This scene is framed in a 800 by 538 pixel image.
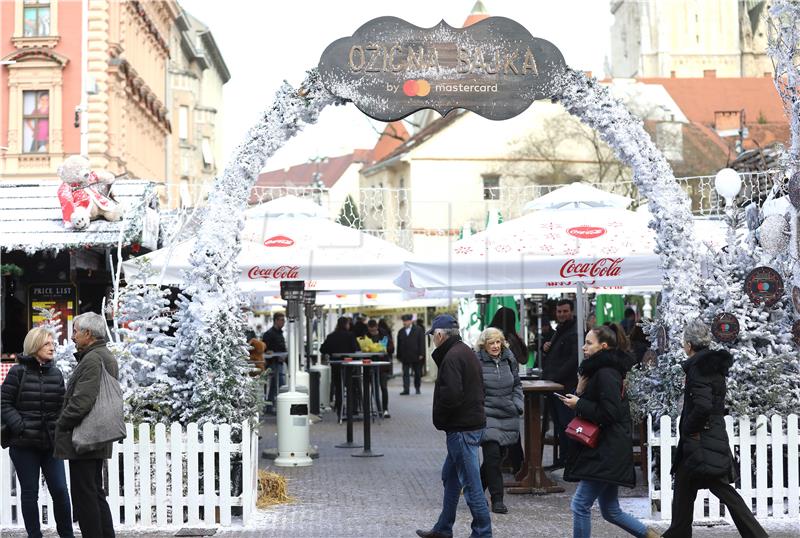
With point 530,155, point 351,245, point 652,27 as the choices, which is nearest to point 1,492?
point 351,245

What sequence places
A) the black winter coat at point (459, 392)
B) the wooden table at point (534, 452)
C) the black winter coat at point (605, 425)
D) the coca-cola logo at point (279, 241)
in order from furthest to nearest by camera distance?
1. the coca-cola logo at point (279, 241)
2. the wooden table at point (534, 452)
3. the black winter coat at point (459, 392)
4. the black winter coat at point (605, 425)

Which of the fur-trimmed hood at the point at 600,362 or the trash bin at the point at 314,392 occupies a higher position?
the fur-trimmed hood at the point at 600,362

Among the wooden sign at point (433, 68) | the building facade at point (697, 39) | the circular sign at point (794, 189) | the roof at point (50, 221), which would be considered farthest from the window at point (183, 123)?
the building facade at point (697, 39)

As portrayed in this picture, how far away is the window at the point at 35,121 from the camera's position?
3631cm

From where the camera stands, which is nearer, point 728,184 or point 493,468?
point 493,468

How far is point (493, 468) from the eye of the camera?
10883 millimetres

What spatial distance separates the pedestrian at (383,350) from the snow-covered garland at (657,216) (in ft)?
30.4

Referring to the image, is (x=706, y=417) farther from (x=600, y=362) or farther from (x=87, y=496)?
(x=87, y=496)

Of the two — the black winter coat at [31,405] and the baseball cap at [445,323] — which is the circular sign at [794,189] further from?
the black winter coat at [31,405]

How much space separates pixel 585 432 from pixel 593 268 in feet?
12.8

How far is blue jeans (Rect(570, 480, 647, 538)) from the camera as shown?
27.5 feet

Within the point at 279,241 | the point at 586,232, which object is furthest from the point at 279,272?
the point at 586,232

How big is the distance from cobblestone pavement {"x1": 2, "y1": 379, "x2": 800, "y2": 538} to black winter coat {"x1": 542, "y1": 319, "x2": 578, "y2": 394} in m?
1.06

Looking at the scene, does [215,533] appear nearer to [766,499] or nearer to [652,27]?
[766,499]
